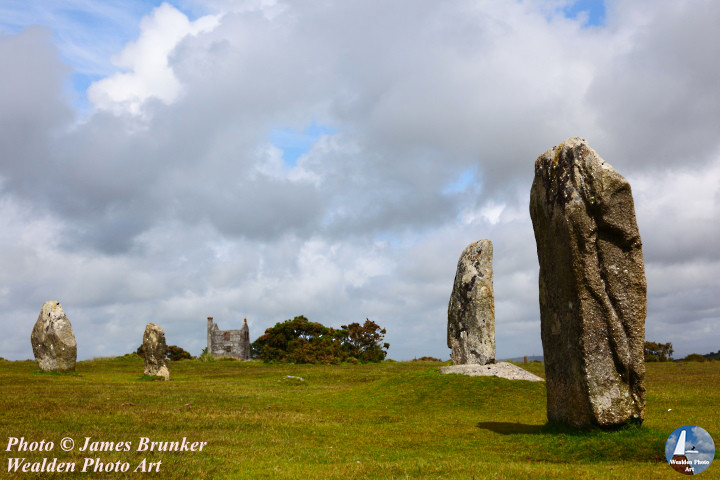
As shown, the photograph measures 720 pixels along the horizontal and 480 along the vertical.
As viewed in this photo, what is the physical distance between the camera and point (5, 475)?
32.7ft

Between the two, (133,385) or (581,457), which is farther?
(133,385)

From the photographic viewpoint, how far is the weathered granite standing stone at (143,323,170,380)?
34.0 m

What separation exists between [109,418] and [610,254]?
44.8 ft

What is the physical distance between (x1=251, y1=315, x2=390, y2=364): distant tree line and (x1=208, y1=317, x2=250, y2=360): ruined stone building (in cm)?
1134

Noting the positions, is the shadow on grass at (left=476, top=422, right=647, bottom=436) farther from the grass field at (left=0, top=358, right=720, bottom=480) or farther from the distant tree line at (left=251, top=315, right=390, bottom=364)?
the distant tree line at (left=251, top=315, right=390, bottom=364)

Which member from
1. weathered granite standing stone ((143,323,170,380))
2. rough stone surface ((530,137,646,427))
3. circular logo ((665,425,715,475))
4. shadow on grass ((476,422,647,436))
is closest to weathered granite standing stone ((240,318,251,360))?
weathered granite standing stone ((143,323,170,380))

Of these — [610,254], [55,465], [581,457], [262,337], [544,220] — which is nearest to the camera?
[55,465]

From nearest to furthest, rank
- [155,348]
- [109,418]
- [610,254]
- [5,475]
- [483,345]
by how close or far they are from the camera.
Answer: [5,475], [610,254], [109,418], [483,345], [155,348]

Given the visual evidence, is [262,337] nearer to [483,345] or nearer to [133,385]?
[133,385]

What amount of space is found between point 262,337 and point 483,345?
36617 millimetres

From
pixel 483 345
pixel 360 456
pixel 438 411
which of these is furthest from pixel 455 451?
pixel 483 345

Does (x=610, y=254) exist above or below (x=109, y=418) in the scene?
above

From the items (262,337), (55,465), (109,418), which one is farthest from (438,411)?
(262,337)

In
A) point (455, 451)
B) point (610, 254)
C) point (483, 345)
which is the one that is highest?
point (610, 254)
